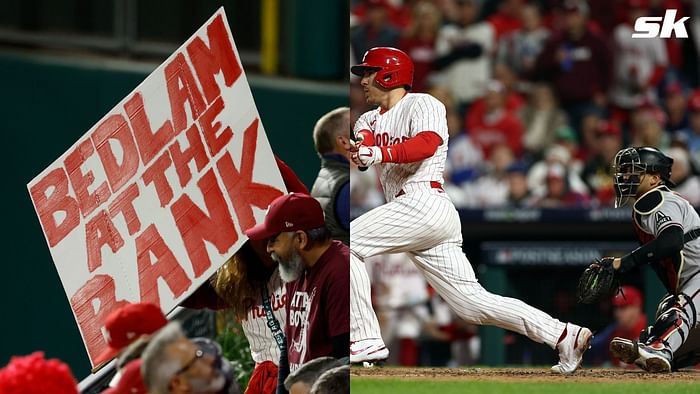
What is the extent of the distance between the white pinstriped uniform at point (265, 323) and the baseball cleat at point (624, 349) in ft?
2.78

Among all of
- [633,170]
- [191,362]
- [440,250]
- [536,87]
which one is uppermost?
[536,87]

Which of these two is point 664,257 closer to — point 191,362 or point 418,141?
point 418,141

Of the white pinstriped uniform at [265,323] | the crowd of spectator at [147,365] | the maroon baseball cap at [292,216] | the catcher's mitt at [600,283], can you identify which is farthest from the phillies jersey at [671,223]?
the crowd of spectator at [147,365]

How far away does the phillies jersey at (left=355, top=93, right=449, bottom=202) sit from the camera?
2914 millimetres

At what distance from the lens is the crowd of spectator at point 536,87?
524 centimetres

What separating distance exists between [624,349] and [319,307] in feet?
2.46

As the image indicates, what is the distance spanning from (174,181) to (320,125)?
0.45 meters

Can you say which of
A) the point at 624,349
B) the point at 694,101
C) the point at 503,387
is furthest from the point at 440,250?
the point at 694,101

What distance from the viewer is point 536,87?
7.46 meters

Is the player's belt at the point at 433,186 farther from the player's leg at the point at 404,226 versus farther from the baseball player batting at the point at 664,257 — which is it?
the baseball player batting at the point at 664,257

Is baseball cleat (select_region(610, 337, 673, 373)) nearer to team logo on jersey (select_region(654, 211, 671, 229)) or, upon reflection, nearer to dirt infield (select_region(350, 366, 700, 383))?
dirt infield (select_region(350, 366, 700, 383))

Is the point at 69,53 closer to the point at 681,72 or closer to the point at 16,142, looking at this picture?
the point at 16,142

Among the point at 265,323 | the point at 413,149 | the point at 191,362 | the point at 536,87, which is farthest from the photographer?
the point at 536,87

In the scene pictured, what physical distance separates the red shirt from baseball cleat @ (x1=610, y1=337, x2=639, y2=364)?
64 centimetres
